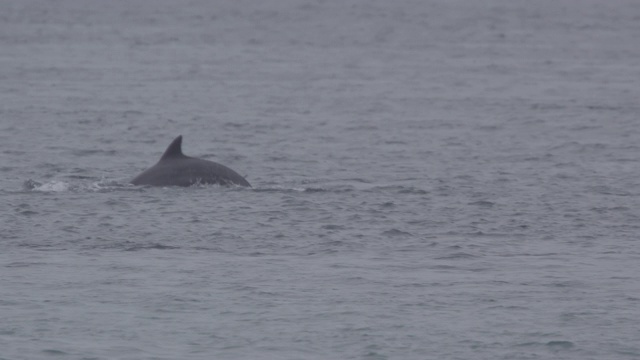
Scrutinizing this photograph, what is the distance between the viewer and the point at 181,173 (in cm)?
1969

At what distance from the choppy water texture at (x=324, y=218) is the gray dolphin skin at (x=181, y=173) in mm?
237

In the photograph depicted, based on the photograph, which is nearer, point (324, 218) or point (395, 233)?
point (395, 233)

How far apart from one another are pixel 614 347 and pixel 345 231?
4971mm

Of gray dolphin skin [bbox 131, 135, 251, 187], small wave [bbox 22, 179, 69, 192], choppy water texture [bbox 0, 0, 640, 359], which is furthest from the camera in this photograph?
gray dolphin skin [bbox 131, 135, 251, 187]

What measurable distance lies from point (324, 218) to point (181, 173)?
271 centimetres

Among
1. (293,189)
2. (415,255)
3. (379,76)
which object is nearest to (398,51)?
(379,76)

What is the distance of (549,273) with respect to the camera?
49.5 ft

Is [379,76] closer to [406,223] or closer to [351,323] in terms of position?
[406,223]

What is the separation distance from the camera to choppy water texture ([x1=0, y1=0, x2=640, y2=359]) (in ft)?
42.5

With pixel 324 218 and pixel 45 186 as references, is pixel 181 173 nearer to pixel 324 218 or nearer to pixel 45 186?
pixel 45 186

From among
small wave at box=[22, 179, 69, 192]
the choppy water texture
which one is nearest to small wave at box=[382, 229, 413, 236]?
the choppy water texture

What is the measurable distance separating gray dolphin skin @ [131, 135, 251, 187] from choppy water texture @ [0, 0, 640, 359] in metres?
0.24

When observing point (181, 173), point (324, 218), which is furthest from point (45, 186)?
point (324, 218)

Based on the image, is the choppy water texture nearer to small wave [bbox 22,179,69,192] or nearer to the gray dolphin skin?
small wave [bbox 22,179,69,192]
